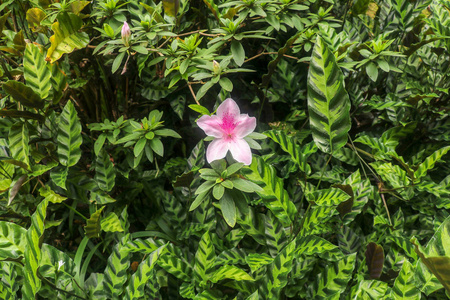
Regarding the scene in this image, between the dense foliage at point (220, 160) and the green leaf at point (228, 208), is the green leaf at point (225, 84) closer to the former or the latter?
the dense foliage at point (220, 160)

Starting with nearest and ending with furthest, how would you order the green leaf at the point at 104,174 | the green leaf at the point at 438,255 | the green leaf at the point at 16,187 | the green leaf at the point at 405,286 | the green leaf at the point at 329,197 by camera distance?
the green leaf at the point at 438,255, the green leaf at the point at 405,286, the green leaf at the point at 329,197, the green leaf at the point at 16,187, the green leaf at the point at 104,174

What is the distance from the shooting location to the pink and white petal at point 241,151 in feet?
2.90

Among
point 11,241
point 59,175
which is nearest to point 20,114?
point 59,175

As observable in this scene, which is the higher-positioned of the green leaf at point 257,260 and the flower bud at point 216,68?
the flower bud at point 216,68

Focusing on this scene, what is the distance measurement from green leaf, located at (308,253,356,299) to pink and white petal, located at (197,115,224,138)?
1.83 ft

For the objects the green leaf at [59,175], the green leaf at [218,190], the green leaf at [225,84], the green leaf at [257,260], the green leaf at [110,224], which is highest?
the green leaf at [225,84]

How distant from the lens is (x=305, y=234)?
3.80 feet

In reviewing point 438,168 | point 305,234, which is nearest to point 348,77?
point 438,168

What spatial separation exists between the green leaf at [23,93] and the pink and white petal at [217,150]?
0.64 metres

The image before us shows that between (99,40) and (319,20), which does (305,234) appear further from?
(99,40)

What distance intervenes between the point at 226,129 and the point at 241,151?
0.24 ft

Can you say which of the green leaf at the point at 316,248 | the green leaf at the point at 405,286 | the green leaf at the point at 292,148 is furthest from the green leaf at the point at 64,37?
the green leaf at the point at 405,286

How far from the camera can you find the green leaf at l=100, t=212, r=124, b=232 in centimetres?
124

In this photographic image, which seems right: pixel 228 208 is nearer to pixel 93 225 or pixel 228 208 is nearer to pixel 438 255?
pixel 438 255
